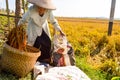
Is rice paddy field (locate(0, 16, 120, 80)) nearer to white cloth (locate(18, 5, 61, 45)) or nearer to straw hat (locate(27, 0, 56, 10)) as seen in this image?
white cloth (locate(18, 5, 61, 45))

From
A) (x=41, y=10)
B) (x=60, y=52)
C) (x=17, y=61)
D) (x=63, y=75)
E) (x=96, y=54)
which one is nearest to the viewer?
(x=63, y=75)

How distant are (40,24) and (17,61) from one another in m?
1.07

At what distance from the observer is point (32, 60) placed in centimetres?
589

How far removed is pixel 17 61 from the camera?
576 centimetres

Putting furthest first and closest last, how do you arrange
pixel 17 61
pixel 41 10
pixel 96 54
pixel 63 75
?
pixel 96 54 → pixel 41 10 → pixel 17 61 → pixel 63 75

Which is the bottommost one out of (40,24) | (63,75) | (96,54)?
(96,54)

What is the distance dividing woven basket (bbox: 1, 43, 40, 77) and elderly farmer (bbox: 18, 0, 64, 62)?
67cm

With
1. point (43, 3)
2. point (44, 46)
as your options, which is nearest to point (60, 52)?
point (44, 46)

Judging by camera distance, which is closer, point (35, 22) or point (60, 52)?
point (35, 22)

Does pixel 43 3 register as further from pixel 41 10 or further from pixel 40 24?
pixel 40 24

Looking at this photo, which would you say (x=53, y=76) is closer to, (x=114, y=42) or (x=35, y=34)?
(x=35, y=34)

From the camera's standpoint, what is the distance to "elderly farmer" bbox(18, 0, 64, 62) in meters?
6.30

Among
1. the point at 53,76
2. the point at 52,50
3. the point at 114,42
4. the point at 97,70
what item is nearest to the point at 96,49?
the point at 114,42

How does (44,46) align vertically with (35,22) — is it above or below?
below
